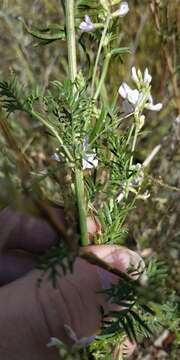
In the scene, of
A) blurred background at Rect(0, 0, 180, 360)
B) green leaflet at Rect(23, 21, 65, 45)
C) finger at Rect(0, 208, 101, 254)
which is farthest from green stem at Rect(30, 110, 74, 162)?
finger at Rect(0, 208, 101, 254)

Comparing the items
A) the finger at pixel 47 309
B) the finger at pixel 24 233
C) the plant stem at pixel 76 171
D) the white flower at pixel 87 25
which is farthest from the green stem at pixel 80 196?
the finger at pixel 24 233

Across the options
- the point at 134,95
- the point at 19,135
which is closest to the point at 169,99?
the point at 19,135

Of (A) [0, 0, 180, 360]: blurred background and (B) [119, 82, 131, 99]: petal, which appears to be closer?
(B) [119, 82, 131, 99]: petal

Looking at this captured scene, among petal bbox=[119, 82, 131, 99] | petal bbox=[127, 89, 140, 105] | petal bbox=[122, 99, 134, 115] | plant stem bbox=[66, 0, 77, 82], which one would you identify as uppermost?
plant stem bbox=[66, 0, 77, 82]

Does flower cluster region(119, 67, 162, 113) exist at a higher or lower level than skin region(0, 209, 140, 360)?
higher

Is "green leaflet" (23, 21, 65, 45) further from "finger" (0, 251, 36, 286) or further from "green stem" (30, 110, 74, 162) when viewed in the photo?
"finger" (0, 251, 36, 286)

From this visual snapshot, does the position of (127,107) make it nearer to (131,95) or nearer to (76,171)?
(131,95)

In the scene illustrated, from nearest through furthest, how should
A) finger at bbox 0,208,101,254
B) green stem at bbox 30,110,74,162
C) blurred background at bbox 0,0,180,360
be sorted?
green stem at bbox 30,110,74,162, finger at bbox 0,208,101,254, blurred background at bbox 0,0,180,360
